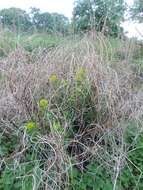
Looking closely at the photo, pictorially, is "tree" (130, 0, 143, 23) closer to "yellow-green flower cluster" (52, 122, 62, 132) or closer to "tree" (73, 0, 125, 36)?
"tree" (73, 0, 125, 36)

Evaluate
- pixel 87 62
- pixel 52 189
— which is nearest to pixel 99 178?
pixel 52 189

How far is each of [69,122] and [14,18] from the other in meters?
2.85

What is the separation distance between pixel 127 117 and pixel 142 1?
17.0 ft

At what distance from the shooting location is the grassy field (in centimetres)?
287

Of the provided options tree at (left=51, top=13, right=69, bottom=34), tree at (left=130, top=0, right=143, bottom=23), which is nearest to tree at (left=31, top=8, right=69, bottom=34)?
tree at (left=51, top=13, right=69, bottom=34)

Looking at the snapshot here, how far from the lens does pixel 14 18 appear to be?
564 centimetres

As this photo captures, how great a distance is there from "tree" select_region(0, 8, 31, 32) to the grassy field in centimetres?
181

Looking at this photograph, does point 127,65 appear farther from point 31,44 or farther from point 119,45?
point 31,44

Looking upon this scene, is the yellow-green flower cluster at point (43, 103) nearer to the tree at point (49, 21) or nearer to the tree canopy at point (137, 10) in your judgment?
the tree at point (49, 21)

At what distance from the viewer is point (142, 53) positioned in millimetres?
5703

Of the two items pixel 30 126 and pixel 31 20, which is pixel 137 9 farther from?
pixel 30 126

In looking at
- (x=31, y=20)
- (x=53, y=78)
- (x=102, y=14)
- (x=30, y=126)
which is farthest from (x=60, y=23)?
(x=30, y=126)

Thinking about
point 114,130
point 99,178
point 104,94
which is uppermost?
point 104,94

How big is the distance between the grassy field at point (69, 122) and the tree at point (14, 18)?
1811mm
